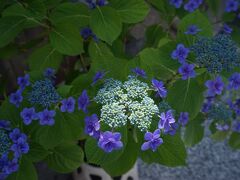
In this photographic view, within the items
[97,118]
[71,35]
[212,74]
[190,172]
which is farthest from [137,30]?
[97,118]

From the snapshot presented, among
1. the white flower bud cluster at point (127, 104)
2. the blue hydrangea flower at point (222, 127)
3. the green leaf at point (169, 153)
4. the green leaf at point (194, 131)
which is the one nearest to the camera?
the white flower bud cluster at point (127, 104)

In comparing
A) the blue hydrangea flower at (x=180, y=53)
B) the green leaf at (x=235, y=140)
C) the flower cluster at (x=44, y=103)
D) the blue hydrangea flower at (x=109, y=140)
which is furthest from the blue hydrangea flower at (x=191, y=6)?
the blue hydrangea flower at (x=109, y=140)

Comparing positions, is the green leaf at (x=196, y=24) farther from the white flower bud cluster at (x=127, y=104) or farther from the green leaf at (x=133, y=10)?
the white flower bud cluster at (x=127, y=104)

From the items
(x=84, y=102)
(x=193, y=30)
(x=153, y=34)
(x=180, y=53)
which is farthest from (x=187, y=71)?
(x=153, y=34)

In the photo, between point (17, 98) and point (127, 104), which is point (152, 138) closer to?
point (127, 104)

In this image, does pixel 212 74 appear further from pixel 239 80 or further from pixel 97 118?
pixel 97 118
